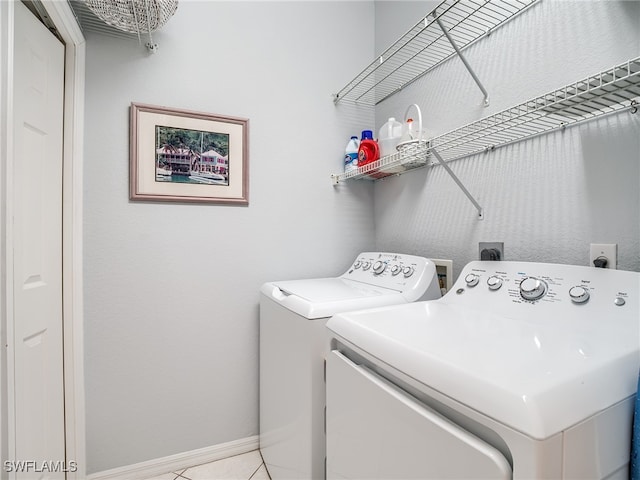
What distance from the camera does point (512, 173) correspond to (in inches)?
48.3

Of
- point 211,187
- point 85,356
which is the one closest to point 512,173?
→ point 211,187

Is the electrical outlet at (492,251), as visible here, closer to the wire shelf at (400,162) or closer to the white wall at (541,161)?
the white wall at (541,161)

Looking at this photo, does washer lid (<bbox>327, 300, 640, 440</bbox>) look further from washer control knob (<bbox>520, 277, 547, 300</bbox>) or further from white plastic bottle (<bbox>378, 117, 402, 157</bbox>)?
white plastic bottle (<bbox>378, 117, 402, 157</bbox>)

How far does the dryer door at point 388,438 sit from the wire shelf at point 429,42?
121 cm

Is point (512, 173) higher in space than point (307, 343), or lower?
higher

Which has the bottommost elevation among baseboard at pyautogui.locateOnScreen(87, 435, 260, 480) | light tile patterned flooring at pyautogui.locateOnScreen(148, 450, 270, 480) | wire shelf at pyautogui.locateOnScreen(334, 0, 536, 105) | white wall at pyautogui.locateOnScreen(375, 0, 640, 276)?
light tile patterned flooring at pyautogui.locateOnScreen(148, 450, 270, 480)

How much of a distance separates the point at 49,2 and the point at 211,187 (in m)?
0.90

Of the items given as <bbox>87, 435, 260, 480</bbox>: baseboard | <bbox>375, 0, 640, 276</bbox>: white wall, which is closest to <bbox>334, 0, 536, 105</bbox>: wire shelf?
<bbox>375, 0, 640, 276</bbox>: white wall

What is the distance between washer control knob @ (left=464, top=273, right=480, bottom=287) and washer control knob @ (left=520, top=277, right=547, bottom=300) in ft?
0.52

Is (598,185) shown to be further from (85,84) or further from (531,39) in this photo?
(85,84)

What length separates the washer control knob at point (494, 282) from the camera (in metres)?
1.05

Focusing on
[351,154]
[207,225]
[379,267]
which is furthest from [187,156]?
[379,267]

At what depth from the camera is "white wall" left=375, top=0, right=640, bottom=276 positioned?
3.09ft

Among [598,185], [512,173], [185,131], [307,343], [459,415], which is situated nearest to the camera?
[459,415]
